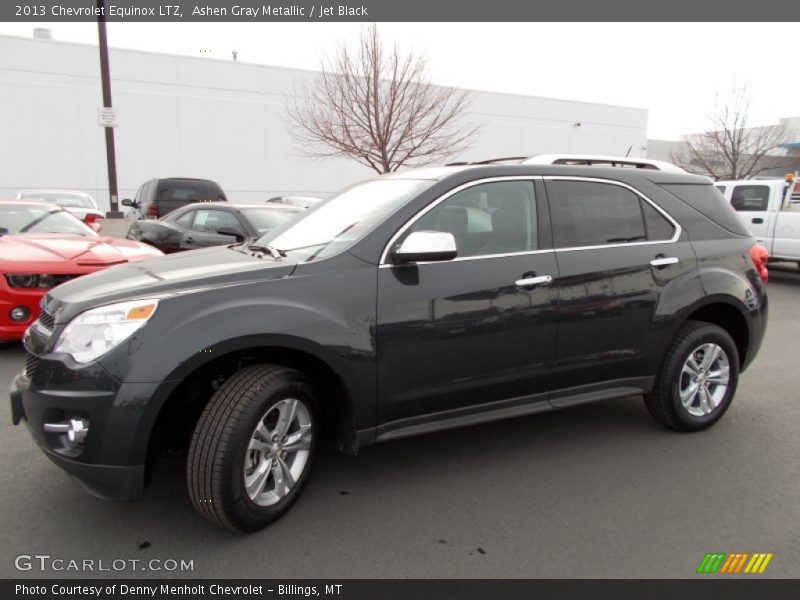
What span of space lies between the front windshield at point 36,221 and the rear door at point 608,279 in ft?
19.1

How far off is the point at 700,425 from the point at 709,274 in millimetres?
1074

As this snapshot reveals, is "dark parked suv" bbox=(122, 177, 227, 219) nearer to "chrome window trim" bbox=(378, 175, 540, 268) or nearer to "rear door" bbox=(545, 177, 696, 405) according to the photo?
"chrome window trim" bbox=(378, 175, 540, 268)

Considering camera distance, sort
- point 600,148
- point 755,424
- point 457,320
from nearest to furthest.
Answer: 1. point 457,320
2. point 755,424
3. point 600,148

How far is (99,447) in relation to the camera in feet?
8.15

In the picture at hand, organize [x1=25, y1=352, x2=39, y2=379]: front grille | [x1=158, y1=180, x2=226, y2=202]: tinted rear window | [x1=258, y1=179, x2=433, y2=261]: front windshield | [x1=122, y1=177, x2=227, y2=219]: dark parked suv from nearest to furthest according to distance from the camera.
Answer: [x1=25, y1=352, x2=39, y2=379]: front grille, [x1=258, y1=179, x2=433, y2=261]: front windshield, [x1=122, y1=177, x2=227, y2=219]: dark parked suv, [x1=158, y1=180, x2=226, y2=202]: tinted rear window

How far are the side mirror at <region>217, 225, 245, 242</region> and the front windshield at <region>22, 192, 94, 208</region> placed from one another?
8935mm

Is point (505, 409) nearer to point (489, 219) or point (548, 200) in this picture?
point (489, 219)

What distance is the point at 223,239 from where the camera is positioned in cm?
725

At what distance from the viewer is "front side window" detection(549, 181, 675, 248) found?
11.8 ft

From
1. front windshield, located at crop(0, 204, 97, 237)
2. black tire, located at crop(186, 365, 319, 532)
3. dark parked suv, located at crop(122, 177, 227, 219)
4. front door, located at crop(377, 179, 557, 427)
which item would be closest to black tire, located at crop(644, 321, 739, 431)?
front door, located at crop(377, 179, 557, 427)

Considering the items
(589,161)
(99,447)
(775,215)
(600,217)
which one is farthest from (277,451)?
(775,215)

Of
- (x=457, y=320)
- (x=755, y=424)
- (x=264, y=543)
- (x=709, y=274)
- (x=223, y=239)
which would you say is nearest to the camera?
(x=264, y=543)

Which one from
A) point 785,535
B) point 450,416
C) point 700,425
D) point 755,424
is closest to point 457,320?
point 450,416

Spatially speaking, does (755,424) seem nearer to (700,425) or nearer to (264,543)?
(700,425)
